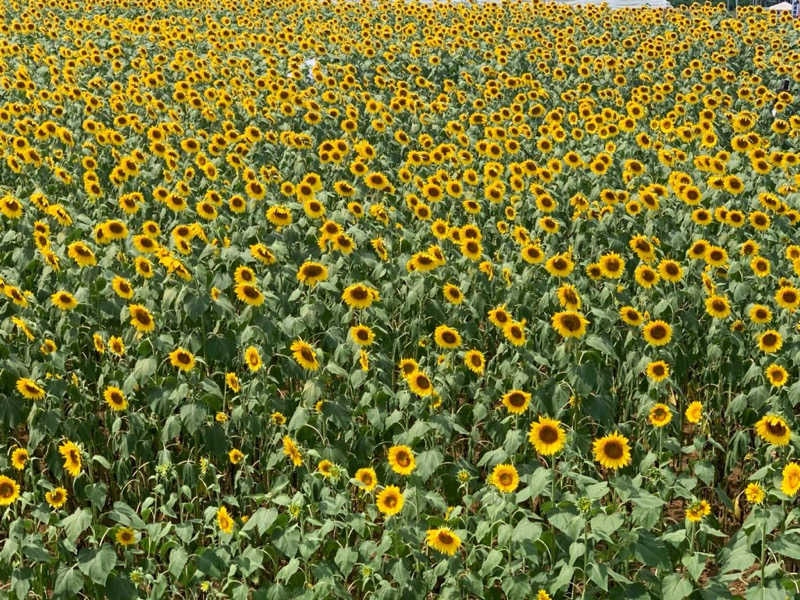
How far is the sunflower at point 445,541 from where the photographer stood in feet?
12.6

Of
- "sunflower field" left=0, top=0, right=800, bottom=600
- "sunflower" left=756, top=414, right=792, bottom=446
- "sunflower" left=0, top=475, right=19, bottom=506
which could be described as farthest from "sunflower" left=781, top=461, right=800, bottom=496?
"sunflower" left=0, top=475, right=19, bottom=506

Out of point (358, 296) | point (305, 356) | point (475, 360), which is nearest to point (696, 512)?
point (475, 360)

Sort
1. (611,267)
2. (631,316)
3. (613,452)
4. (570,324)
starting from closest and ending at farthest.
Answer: (613,452) < (570,324) < (631,316) < (611,267)

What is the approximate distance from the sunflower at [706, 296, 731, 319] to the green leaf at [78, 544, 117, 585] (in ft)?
12.9

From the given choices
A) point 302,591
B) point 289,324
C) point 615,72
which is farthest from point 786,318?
point 615,72

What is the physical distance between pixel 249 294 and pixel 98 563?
6.84ft

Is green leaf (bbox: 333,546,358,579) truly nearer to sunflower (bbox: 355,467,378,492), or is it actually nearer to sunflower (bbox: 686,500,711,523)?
sunflower (bbox: 355,467,378,492)

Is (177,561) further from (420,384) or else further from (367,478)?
(420,384)

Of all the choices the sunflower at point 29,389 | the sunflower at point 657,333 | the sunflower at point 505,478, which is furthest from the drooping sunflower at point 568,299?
the sunflower at point 29,389

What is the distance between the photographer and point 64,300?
5.48 meters

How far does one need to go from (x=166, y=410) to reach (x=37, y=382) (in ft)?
2.43

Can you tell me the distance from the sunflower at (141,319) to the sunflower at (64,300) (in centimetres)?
41

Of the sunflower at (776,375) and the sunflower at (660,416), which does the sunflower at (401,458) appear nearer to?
the sunflower at (660,416)

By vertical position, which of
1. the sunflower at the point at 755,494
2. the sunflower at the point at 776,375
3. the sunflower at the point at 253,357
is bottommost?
the sunflower at the point at 755,494
